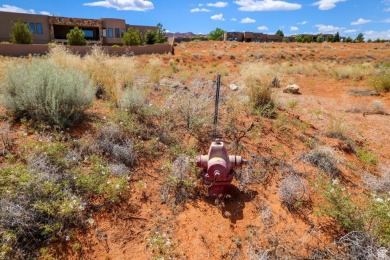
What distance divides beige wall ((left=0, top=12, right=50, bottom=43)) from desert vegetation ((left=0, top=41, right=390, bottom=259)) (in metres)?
30.6

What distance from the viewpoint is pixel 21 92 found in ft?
12.6

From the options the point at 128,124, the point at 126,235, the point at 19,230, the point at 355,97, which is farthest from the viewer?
the point at 355,97

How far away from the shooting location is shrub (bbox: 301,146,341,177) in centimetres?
355

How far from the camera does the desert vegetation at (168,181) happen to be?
231cm

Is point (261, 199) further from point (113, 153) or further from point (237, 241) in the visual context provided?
point (113, 153)

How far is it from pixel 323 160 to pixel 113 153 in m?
2.90

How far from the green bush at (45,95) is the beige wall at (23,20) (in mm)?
29718

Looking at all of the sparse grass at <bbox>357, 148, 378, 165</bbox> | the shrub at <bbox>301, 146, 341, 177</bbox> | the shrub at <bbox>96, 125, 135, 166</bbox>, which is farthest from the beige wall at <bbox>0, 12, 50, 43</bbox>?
the sparse grass at <bbox>357, 148, 378, 165</bbox>

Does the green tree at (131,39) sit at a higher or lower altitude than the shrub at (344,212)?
higher

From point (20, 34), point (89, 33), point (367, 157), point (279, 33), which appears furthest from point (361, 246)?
point (279, 33)

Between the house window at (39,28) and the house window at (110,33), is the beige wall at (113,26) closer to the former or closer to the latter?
the house window at (110,33)

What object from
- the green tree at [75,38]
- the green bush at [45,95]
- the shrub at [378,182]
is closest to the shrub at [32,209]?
the green bush at [45,95]

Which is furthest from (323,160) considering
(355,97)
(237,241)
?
(355,97)

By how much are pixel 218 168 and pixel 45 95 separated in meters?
2.82
